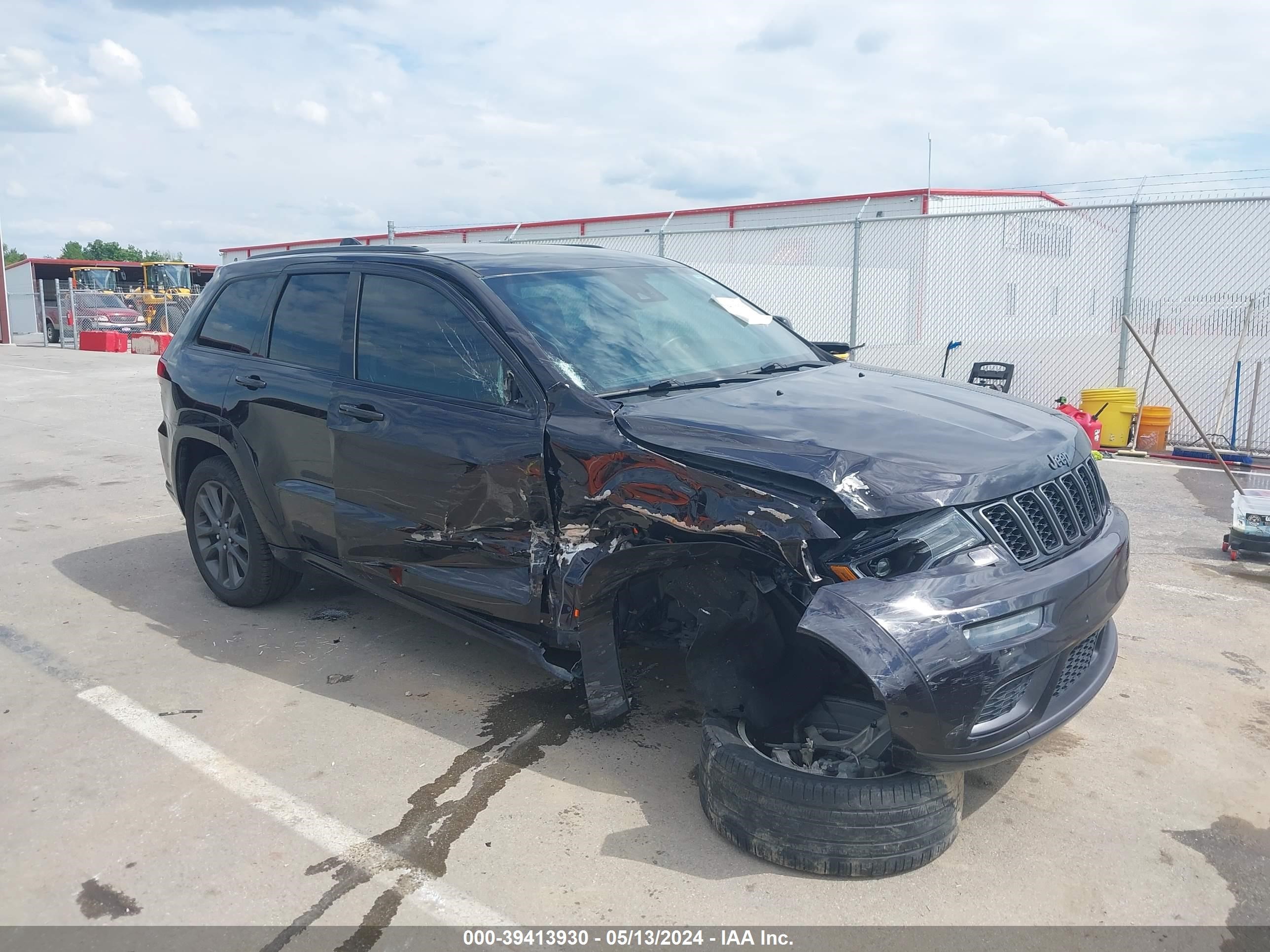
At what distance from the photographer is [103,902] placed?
290 cm

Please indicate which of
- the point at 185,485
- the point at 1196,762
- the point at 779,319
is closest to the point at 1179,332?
the point at 779,319

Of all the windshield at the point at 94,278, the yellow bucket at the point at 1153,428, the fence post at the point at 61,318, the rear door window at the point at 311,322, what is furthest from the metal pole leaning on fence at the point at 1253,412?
the windshield at the point at 94,278

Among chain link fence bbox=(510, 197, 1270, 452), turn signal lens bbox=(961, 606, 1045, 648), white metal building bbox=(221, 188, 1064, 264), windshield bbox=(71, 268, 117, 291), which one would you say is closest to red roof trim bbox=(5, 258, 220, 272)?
windshield bbox=(71, 268, 117, 291)

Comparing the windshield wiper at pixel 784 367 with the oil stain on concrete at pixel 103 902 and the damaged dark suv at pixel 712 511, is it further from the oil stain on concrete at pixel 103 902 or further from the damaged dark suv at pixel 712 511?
the oil stain on concrete at pixel 103 902

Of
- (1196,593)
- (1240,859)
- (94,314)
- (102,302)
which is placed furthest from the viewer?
(102,302)

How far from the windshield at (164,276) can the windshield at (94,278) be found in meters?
1.49

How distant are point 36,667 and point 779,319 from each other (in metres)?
4.01

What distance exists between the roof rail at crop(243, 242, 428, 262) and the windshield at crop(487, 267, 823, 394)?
682mm

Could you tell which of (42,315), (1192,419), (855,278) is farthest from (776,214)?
(42,315)

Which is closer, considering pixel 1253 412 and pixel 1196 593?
pixel 1196 593

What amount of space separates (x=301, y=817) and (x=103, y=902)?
2.05 ft

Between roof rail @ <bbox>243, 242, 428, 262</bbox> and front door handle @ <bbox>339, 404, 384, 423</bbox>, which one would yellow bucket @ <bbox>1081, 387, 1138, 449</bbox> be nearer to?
roof rail @ <bbox>243, 242, 428, 262</bbox>

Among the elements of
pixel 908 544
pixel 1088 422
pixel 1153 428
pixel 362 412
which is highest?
pixel 362 412

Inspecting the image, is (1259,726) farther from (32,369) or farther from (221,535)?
(32,369)
